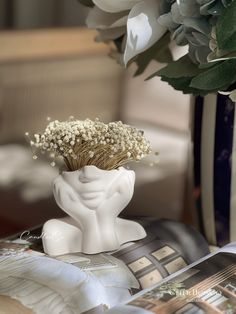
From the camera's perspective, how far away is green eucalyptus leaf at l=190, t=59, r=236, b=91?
50cm

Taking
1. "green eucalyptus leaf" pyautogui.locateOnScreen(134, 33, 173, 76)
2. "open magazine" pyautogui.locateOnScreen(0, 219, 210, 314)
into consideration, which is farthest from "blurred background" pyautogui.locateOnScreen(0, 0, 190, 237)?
"open magazine" pyautogui.locateOnScreen(0, 219, 210, 314)

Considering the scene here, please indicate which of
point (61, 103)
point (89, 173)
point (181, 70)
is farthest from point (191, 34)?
point (61, 103)

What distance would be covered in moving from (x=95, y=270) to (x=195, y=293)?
0.29 ft

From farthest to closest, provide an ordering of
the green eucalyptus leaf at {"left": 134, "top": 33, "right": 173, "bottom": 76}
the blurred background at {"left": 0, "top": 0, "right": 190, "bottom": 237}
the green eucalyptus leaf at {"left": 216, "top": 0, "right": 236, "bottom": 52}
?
the blurred background at {"left": 0, "top": 0, "right": 190, "bottom": 237}, the green eucalyptus leaf at {"left": 134, "top": 33, "right": 173, "bottom": 76}, the green eucalyptus leaf at {"left": 216, "top": 0, "right": 236, "bottom": 52}

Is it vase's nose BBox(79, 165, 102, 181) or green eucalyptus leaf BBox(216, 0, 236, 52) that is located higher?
green eucalyptus leaf BBox(216, 0, 236, 52)

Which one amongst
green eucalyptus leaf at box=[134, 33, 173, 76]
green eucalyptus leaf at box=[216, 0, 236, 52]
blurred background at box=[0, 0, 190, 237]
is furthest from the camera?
blurred background at box=[0, 0, 190, 237]

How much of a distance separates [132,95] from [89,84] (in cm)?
7

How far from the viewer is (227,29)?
18.1 inches

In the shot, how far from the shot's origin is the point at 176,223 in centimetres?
64

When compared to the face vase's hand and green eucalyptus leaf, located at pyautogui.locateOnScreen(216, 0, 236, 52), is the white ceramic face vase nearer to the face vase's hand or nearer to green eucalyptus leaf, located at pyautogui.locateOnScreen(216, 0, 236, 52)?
the face vase's hand

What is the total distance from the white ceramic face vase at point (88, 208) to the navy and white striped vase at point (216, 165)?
0.48 feet

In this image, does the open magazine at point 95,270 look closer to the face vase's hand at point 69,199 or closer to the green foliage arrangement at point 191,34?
the face vase's hand at point 69,199

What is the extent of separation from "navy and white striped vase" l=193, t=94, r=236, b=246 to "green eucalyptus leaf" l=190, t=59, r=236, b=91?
164 millimetres

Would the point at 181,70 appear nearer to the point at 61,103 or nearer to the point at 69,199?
the point at 69,199
